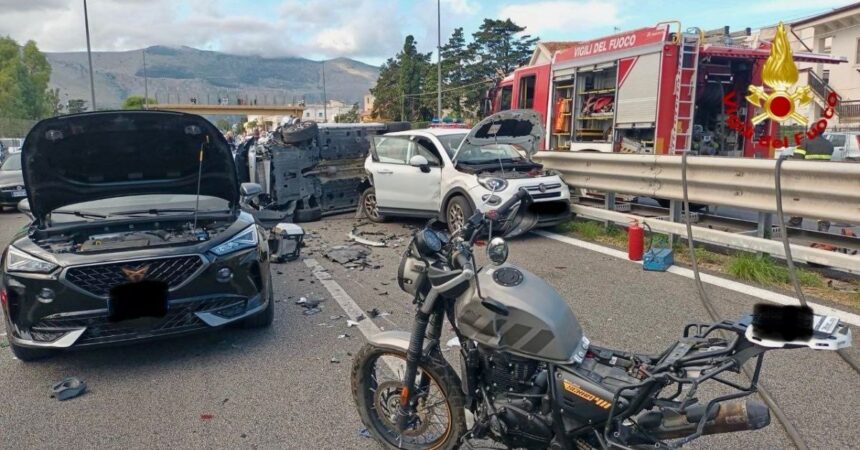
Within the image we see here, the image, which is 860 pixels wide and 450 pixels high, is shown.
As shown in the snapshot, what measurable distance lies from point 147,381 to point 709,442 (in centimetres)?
358

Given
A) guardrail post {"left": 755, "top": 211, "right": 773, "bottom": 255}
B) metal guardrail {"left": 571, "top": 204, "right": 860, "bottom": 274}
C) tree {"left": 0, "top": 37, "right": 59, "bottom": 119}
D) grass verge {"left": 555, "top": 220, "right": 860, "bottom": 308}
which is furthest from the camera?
tree {"left": 0, "top": 37, "right": 59, "bottom": 119}

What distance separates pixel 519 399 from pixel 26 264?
3.52 meters

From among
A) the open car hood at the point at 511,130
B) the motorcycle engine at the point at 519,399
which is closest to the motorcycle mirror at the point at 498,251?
the motorcycle engine at the point at 519,399

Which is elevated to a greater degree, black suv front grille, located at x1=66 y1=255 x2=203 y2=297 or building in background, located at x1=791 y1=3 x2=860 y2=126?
building in background, located at x1=791 y1=3 x2=860 y2=126

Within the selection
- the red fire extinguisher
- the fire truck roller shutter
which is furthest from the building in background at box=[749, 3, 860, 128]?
the red fire extinguisher

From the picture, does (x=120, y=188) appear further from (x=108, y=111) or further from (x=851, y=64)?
(x=851, y=64)

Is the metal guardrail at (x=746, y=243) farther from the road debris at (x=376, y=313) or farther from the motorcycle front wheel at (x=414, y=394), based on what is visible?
the motorcycle front wheel at (x=414, y=394)

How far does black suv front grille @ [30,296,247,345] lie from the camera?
4059 mm

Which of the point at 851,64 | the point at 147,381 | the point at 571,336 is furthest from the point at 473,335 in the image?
the point at 851,64

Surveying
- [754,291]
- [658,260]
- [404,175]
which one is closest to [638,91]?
[404,175]

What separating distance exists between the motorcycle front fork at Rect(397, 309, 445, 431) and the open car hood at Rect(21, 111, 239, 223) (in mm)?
3222

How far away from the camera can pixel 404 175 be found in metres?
9.45

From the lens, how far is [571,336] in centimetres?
260

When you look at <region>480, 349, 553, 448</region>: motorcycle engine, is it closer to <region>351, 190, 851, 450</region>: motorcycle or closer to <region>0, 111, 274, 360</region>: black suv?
<region>351, 190, 851, 450</region>: motorcycle
